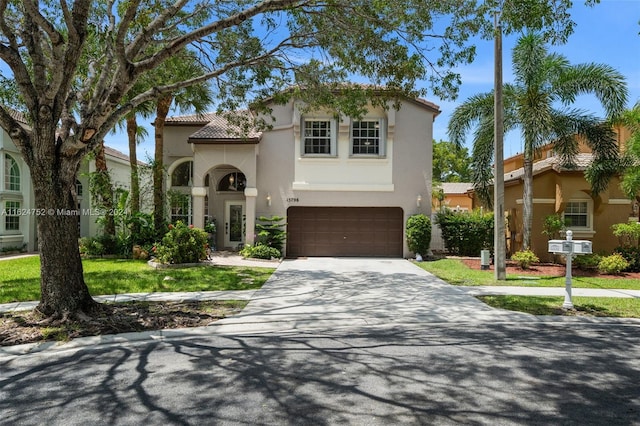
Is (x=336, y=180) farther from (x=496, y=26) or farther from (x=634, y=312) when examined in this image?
(x=634, y=312)

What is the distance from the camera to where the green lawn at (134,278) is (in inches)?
415

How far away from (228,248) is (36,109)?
45.2 ft

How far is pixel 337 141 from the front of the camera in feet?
62.8

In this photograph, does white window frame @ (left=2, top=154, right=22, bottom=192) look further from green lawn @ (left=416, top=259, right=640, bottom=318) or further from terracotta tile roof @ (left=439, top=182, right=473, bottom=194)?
terracotta tile roof @ (left=439, top=182, right=473, bottom=194)

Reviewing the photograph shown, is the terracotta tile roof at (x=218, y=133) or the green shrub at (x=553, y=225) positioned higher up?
the terracotta tile roof at (x=218, y=133)

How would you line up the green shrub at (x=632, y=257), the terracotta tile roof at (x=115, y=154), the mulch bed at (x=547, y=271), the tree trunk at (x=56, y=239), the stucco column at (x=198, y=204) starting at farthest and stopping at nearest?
the terracotta tile roof at (x=115, y=154) → the stucco column at (x=198, y=204) → the green shrub at (x=632, y=257) → the mulch bed at (x=547, y=271) → the tree trunk at (x=56, y=239)

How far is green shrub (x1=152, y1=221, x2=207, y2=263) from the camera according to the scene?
14734 mm

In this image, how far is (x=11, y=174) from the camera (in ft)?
66.4

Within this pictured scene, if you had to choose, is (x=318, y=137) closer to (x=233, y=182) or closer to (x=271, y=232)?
(x=271, y=232)

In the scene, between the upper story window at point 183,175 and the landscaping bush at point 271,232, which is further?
the upper story window at point 183,175

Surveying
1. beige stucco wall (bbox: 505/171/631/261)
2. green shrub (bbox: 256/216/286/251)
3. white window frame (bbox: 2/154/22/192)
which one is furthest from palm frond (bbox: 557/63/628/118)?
white window frame (bbox: 2/154/22/192)

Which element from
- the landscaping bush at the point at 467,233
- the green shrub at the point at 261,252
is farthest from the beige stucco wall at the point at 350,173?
the green shrub at the point at 261,252

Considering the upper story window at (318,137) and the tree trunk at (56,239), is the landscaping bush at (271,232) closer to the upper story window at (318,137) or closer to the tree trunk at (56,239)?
the upper story window at (318,137)

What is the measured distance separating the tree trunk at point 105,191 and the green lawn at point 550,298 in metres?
13.7
